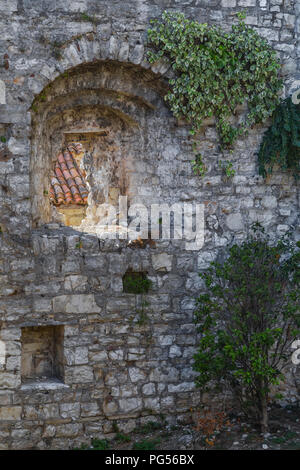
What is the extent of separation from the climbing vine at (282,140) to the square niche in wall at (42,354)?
9.35 feet

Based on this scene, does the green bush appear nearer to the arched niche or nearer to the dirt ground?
→ the dirt ground

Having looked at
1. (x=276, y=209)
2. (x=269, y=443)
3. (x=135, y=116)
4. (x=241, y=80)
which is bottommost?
(x=269, y=443)

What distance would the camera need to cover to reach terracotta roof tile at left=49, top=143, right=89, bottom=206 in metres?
7.99

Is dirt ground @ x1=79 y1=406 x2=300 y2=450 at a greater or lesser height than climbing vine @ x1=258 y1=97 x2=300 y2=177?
lesser

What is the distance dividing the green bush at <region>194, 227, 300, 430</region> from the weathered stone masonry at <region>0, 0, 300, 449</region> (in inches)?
15.6

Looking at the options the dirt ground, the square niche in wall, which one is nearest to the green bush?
the dirt ground

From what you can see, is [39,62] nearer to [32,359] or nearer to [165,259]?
[165,259]

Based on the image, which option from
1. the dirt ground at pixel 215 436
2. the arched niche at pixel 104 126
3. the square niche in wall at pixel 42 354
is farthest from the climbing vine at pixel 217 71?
the dirt ground at pixel 215 436

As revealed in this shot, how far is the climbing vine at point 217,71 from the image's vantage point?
5844 millimetres

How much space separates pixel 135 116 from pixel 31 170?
4.30 feet

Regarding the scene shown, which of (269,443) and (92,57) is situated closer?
(269,443)

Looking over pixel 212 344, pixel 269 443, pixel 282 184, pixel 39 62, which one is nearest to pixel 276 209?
pixel 282 184

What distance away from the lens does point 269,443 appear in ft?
17.3

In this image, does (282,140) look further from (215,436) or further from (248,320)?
(215,436)
